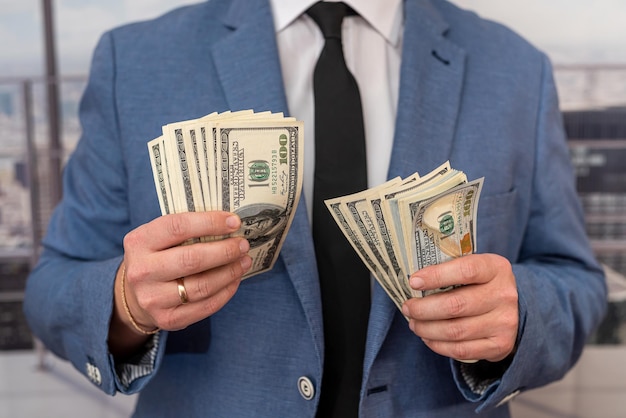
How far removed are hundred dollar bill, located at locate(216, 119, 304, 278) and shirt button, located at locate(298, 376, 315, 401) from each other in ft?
0.98

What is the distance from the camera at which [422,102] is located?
1309mm

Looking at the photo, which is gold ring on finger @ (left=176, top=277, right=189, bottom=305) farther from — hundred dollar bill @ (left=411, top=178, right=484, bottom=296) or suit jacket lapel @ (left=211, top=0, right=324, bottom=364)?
hundred dollar bill @ (left=411, top=178, right=484, bottom=296)

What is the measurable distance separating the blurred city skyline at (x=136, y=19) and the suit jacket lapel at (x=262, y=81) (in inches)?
28.7

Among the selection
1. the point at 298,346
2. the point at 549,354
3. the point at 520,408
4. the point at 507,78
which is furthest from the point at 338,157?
the point at 520,408

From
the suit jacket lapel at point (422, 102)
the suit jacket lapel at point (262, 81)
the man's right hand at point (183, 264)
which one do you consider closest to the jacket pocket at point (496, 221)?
the suit jacket lapel at point (422, 102)

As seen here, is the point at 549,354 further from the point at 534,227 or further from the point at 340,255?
the point at 340,255

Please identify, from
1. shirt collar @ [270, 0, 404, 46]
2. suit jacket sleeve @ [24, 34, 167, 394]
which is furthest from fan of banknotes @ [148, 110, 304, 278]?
shirt collar @ [270, 0, 404, 46]

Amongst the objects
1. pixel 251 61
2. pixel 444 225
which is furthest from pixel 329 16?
pixel 444 225

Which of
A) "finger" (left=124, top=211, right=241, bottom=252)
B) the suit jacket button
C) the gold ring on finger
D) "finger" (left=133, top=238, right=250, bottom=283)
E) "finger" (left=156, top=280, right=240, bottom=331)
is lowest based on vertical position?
the suit jacket button

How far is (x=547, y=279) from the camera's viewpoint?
4.47 feet

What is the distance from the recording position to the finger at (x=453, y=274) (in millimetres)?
982

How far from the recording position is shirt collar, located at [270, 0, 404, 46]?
1.34 meters

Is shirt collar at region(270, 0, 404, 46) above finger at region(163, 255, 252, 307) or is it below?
above

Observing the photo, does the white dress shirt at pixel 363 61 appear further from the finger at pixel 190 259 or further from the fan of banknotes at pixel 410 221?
the finger at pixel 190 259
